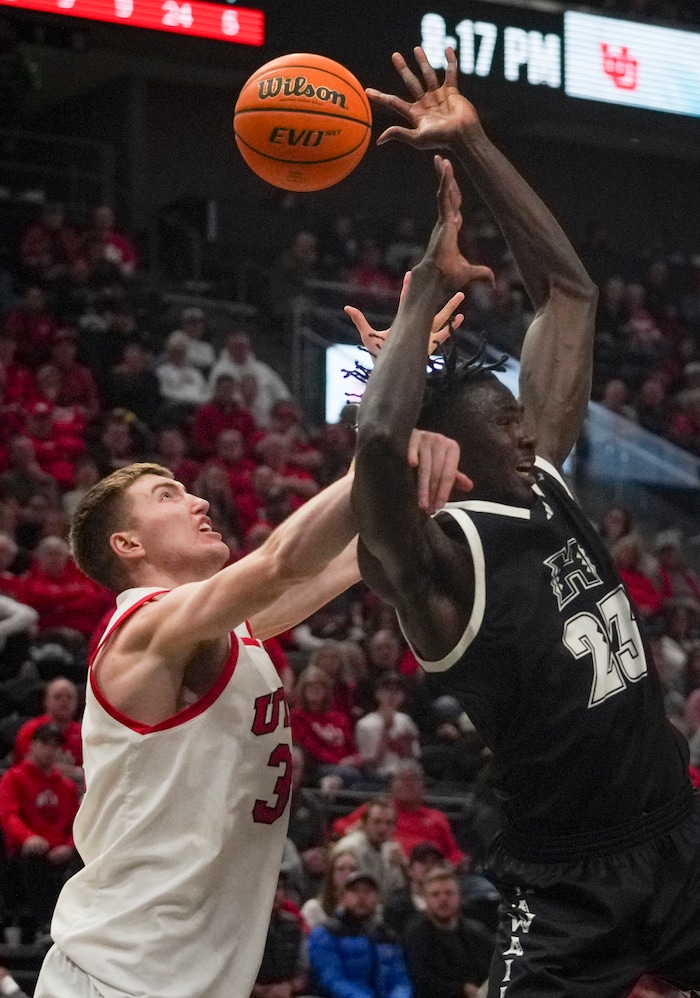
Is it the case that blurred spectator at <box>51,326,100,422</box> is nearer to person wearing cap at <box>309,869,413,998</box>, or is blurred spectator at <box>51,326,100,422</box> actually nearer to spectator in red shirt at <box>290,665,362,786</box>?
spectator in red shirt at <box>290,665,362,786</box>

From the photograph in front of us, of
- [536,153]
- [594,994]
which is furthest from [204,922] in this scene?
[536,153]

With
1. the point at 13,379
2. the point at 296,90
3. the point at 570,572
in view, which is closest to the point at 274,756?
the point at 570,572

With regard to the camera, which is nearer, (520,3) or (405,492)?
(405,492)

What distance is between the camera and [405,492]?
2.95 metres

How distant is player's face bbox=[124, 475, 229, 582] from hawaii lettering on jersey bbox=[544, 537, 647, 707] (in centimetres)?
89

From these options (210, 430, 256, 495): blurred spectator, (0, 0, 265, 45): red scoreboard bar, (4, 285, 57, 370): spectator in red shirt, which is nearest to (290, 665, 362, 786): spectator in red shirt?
(210, 430, 256, 495): blurred spectator

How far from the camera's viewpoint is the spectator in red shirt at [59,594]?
28.4 ft

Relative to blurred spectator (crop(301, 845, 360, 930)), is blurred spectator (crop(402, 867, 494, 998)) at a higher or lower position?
lower

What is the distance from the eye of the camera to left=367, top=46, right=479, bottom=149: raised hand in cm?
363

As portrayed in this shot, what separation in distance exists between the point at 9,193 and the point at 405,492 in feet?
38.5

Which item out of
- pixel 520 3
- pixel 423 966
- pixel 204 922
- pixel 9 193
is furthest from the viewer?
pixel 9 193

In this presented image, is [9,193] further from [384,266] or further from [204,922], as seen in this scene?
[204,922]

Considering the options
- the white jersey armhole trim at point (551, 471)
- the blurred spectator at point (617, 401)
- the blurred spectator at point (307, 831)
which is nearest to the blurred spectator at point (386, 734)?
the blurred spectator at point (307, 831)

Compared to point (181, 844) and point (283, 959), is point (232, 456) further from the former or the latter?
point (181, 844)
